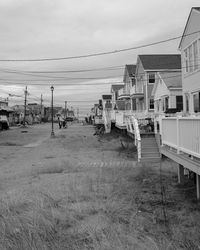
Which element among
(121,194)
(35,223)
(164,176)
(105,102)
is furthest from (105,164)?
(105,102)

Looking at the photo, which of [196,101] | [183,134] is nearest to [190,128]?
[183,134]

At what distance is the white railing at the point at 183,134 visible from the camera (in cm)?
675

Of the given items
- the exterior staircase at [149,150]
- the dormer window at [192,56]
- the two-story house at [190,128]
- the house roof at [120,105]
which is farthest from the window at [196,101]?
the house roof at [120,105]

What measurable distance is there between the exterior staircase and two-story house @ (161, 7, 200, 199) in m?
3.46

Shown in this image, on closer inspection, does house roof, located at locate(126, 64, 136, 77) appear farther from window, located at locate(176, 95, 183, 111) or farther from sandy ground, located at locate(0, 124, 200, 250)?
sandy ground, located at locate(0, 124, 200, 250)

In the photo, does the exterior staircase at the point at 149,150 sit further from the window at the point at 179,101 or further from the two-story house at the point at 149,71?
the two-story house at the point at 149,71

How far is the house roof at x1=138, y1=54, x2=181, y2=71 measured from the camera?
36.3m

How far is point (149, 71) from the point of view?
Result: 36000 millimetres

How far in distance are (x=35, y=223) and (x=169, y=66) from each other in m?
32.6

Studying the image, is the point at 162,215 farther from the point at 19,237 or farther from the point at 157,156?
the point at 157,156

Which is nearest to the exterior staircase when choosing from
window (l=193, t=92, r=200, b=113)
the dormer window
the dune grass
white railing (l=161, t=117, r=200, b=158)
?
window (l=193, t=92, r=200, b=113)

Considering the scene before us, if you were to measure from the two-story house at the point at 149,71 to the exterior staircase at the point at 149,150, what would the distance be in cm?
1623

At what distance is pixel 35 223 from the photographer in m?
6.80

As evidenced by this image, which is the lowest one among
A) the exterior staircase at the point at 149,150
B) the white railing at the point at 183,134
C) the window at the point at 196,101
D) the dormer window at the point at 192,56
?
the exterior staircase at the point at 149,150
